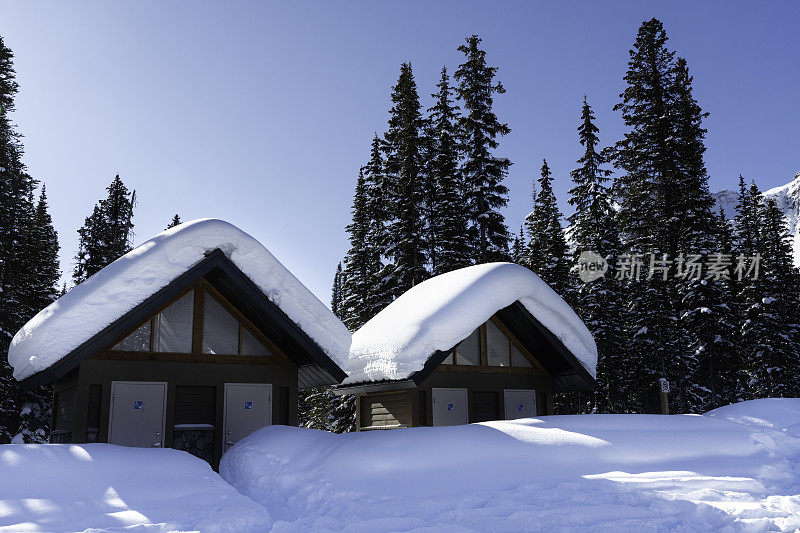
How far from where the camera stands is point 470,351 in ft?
55.6

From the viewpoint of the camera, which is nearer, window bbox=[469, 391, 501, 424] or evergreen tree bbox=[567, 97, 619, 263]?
window bbox=[469, 391, 501, 424]

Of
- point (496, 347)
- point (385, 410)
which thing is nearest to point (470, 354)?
point (496, 347)

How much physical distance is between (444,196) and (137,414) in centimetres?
2019

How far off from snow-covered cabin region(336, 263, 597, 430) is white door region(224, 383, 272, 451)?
2055 millimetres

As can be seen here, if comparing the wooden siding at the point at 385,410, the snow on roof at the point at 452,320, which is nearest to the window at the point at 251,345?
the snow on roof at the point at 452,320

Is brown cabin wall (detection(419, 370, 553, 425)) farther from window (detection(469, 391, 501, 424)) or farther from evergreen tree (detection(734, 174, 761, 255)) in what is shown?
evergreen tree (detection(734, 174, 761, 255))

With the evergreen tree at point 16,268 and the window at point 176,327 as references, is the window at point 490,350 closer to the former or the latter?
the window at point 176,327

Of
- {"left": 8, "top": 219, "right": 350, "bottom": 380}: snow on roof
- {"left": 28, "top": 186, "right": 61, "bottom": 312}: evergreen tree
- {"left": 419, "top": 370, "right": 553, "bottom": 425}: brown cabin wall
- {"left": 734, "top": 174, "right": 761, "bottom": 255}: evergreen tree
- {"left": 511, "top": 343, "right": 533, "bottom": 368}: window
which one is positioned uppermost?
{"left": 734, "top": 174, "right": 761, "bottom": 255}: evergreen tree

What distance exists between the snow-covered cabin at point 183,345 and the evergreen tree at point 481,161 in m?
15.9

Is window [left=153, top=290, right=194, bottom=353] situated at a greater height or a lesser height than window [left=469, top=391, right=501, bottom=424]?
greater

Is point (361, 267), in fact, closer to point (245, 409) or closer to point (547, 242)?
point (547, 242)

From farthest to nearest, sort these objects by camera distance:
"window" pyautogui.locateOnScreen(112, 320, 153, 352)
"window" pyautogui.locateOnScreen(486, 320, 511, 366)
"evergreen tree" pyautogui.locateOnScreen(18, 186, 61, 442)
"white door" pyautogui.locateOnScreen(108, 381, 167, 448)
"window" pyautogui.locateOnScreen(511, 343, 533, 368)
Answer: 1. "evergreen tree" pyautogui.locateOnScreen(18, 186, 61, 442)
2. "window" pyautogui.locateOnScreen(511, 343, 533, 368)
3. "window" pyautogui.locateOnScreen(486, 320, 511, 366)
4. "window" pyautogui.locateOnScreen(112, 320, 153, 352)
5. "white door" pyautogui.locateOnScreen(108, 381, 167, 448)

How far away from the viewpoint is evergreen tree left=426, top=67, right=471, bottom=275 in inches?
1150

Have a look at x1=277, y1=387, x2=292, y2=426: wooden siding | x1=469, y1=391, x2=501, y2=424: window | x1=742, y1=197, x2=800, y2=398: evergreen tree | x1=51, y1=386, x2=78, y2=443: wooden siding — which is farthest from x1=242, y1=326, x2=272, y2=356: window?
x1=742, y1=197, x2=800, y2=398: evergreen tree
